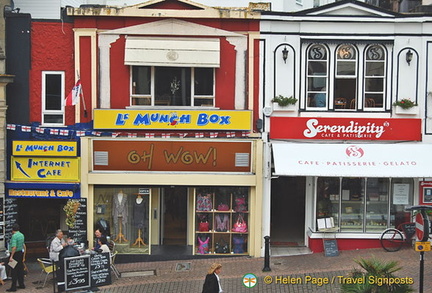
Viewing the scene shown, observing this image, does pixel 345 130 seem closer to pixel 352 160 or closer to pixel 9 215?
pixel 352 160

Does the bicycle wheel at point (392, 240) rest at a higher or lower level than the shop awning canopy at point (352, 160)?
lower

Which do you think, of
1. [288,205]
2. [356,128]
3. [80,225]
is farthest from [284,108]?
[80,225]

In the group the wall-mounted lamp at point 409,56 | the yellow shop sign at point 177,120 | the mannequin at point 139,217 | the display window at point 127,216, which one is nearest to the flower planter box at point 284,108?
the yellow shop sign at point 177,120

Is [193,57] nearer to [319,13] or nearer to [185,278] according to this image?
[319,13]

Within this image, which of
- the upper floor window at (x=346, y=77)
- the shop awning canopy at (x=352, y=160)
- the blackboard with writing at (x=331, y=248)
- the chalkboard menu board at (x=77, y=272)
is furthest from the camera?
the upper floor window at (x=346, y=77)

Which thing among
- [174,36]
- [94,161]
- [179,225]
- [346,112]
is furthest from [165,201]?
[346,112]

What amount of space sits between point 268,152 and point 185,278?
4612 millimetres

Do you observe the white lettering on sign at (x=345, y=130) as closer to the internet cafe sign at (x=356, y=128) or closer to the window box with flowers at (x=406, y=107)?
the internet cafe sign at (x=356, y=128)

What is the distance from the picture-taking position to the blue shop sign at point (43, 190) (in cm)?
1684

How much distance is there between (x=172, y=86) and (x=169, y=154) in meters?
2.16

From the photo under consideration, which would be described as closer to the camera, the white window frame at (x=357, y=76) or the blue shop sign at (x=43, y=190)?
the blue shop sign at (x=43, y=190)

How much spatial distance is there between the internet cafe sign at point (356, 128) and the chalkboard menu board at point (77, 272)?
716cm

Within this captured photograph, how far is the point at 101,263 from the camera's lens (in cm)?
1434

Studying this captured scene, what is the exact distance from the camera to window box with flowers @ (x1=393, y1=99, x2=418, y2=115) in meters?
16.7
